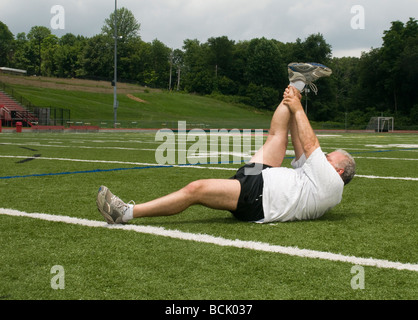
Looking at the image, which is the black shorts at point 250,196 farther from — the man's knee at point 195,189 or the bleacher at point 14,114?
the bleacher at point 14,114

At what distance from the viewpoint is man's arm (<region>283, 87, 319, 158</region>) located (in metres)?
4.26

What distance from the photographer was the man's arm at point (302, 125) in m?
4.26

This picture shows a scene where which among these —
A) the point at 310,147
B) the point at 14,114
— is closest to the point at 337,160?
the point at 310,147

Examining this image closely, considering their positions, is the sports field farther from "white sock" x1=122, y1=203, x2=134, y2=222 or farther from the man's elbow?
the man's elbow

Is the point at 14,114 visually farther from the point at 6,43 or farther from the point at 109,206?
the point at 6,43

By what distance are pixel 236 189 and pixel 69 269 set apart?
1.59 metres

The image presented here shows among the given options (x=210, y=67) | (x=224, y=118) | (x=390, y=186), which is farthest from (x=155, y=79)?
(x=390, y=186)

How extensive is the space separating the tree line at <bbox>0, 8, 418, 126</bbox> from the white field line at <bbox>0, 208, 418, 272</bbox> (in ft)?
239

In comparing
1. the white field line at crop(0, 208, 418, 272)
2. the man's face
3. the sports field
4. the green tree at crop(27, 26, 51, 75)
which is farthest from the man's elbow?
the green tree at crop(27, 26, 51, 75)

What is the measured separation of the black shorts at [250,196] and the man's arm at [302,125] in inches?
18.4

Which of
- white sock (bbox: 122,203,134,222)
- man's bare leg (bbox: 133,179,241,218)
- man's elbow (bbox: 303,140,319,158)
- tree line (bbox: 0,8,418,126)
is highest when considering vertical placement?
tree line (bbox: 0,8,418,126)

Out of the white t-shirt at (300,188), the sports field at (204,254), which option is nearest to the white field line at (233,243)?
the sports field at (204,254)
